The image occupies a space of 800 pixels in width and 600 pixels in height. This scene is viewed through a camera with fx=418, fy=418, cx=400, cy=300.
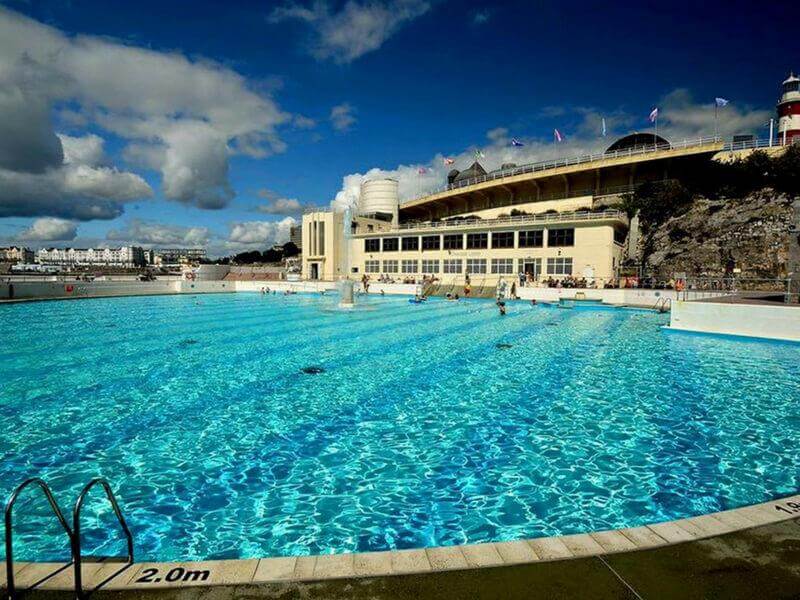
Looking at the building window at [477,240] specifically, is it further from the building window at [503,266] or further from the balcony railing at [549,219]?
the building window at [503,266]

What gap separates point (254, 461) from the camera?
257 inches

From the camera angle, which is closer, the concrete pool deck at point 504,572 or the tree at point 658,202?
the concrete pool deck at point 504,572

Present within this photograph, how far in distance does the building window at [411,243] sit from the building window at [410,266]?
1.78 metres

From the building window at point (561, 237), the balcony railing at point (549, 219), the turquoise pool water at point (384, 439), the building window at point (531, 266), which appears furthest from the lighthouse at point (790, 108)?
the turquoise pool water at point (384, 439)

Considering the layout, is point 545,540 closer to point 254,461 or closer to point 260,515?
point 260,515

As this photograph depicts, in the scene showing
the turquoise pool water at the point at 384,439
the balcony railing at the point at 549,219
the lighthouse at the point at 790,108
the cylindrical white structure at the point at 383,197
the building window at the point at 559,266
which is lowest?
the turquoise pool water at the point at 384,439

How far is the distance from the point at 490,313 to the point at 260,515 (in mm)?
23042

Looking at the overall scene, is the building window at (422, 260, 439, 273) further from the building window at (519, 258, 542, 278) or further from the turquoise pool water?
the turquoise pool water

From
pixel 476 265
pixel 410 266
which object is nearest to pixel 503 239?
pixel 476 265

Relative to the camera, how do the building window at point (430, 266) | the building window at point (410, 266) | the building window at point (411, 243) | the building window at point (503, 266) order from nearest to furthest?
1. the building window at point (503, 266)
2. the building window at point (430, 266)
3. the building window at point (411, 243)
4. the building window at point (410, 266)

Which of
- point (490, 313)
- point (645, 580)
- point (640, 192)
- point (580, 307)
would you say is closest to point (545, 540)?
point (645, 580)

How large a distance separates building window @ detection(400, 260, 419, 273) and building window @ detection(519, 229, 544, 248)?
45.3ft

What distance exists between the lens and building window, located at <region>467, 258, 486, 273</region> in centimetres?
4750

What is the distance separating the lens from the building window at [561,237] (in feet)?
136
